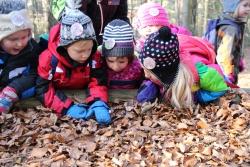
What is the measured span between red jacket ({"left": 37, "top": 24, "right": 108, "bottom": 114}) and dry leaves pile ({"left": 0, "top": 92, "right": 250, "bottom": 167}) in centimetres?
16

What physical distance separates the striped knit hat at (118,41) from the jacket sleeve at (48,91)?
1.85ft

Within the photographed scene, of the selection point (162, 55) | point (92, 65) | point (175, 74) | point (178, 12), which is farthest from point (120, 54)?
point (178, 12)

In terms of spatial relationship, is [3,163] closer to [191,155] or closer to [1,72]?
[1,72]

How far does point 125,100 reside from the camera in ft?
13.7

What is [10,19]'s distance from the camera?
3.67m

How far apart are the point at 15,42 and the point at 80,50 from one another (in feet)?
2.05

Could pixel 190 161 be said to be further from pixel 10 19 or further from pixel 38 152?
pixel 10 19

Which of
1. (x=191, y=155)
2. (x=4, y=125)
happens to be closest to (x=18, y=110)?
(x=4, y=125)

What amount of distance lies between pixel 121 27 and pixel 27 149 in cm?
149

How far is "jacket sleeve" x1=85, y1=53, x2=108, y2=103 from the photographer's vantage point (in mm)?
3926

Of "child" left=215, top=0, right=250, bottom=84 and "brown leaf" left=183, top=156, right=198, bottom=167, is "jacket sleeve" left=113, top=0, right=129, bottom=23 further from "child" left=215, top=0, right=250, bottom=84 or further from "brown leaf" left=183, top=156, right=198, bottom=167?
"brown leaf" left=183, top=156, right=198, bottom=167

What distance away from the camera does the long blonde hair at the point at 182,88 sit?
3.74m

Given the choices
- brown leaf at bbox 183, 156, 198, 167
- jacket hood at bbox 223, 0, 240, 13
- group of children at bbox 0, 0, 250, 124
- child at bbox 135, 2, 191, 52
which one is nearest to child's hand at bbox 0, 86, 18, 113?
group of children at bbox 0, 0, 250, 124

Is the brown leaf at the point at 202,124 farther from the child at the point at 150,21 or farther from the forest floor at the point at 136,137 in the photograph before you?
the child at the point at 150,21
